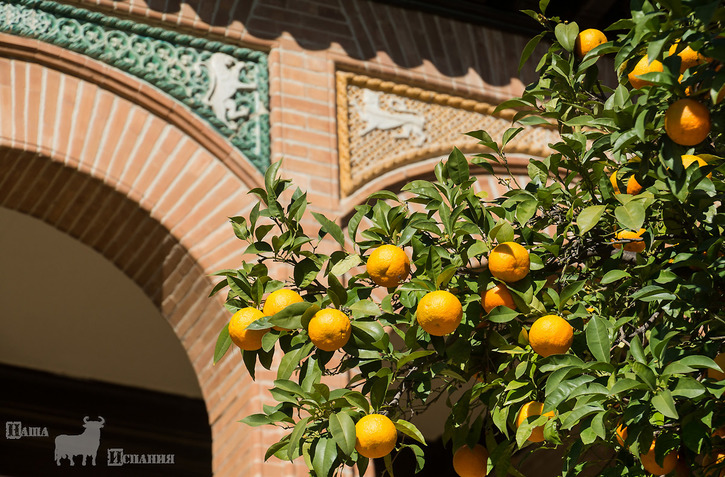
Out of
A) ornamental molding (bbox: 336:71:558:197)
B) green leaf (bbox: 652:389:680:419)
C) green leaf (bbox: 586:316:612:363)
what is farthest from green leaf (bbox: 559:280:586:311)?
ornamental molding (bbox: 336:71:558:197)

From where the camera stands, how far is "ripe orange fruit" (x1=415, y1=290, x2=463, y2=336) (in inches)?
67.7

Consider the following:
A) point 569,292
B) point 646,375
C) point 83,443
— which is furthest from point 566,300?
point 83,443

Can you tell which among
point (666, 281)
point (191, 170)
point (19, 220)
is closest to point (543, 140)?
point (191, 170)

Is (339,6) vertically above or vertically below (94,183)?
above

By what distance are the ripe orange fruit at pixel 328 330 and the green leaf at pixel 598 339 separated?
43cm

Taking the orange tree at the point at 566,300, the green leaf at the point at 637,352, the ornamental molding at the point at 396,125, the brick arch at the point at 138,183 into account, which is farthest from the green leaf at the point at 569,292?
the ornamental molding at the point at 396,125

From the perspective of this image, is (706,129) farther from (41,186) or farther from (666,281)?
(41,186)

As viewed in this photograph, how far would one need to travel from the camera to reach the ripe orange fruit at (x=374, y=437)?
1698 mm

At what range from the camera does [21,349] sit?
443 cm

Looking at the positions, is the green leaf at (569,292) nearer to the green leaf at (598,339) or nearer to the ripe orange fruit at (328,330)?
the green leaf at (598,339)

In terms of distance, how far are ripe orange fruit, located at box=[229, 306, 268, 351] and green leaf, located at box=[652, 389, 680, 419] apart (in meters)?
0.75

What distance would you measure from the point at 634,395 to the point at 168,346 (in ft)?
11.0

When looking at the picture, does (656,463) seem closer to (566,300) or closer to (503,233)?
(566,300)

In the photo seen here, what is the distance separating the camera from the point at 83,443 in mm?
4508
